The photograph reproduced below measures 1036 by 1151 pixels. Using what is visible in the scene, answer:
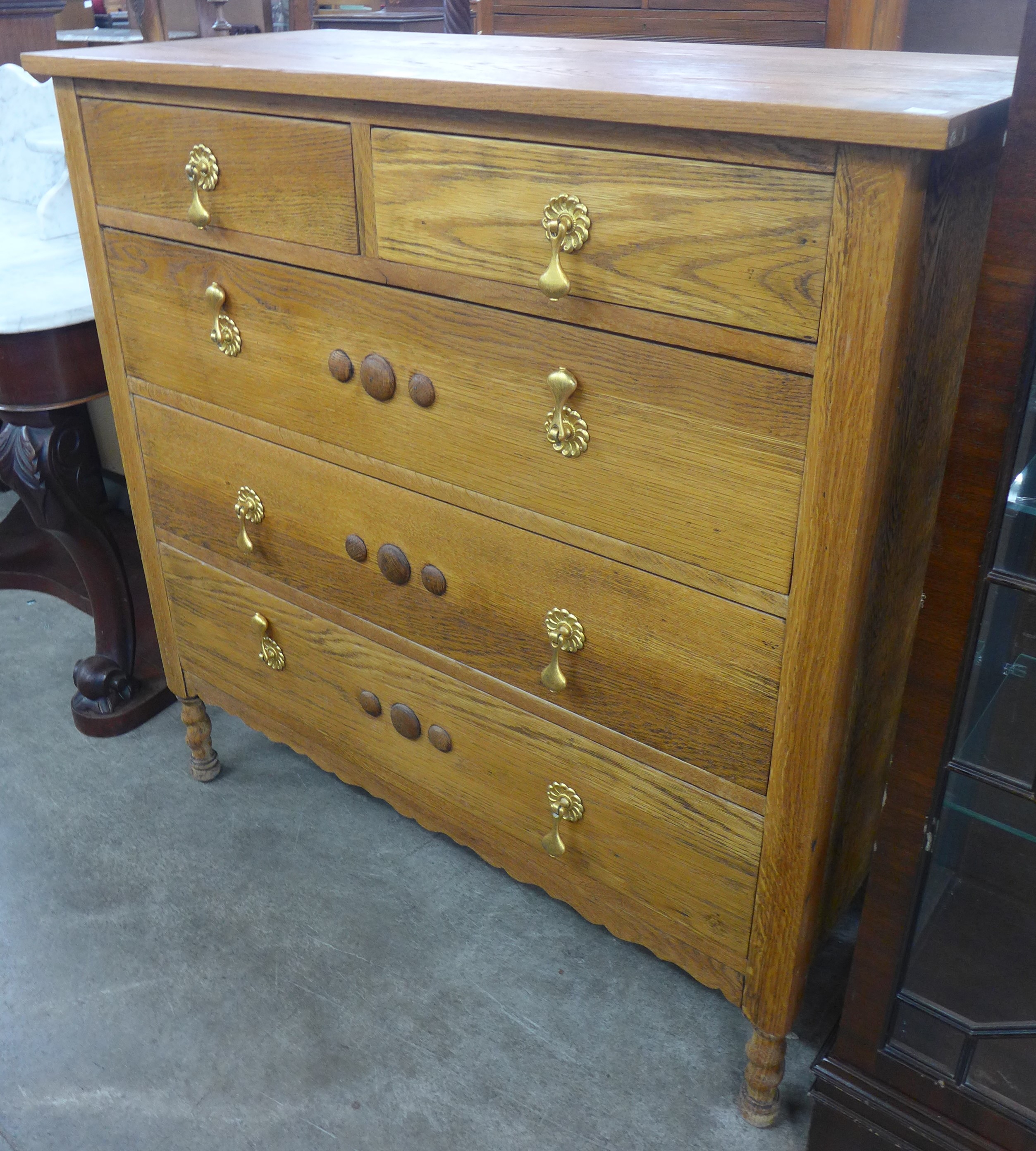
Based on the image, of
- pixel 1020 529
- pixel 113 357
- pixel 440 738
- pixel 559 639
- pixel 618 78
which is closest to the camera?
pixel 1020 529

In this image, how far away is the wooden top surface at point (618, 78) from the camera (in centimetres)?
73

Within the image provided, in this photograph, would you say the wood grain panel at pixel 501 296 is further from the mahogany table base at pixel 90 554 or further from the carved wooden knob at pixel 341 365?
the mahogany table base at pixel 90 554

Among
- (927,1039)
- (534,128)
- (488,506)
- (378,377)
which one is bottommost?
(927,1039)

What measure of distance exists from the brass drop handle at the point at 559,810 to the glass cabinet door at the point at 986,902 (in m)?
0.36

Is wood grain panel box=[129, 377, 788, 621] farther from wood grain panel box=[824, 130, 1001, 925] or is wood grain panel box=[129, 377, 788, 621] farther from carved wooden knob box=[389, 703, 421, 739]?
carved wooden knob box=[389, 703, 421, 739]

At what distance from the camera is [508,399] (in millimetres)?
1015

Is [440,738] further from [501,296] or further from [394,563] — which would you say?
[501,296]

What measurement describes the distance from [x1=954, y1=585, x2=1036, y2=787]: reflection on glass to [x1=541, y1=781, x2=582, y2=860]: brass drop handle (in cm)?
41

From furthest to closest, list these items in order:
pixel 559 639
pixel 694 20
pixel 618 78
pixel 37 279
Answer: pixel 694 20
pixel 37 279
pixel 559 639
pixel 618 78

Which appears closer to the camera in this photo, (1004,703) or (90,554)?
(1004,703)

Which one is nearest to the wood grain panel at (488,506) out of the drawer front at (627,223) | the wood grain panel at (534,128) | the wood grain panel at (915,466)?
the wood grain panel at (915,466)

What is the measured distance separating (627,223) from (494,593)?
419 mm

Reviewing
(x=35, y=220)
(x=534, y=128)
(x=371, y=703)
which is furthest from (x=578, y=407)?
(x=35, y=220)

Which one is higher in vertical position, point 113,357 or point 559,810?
point 113,357
